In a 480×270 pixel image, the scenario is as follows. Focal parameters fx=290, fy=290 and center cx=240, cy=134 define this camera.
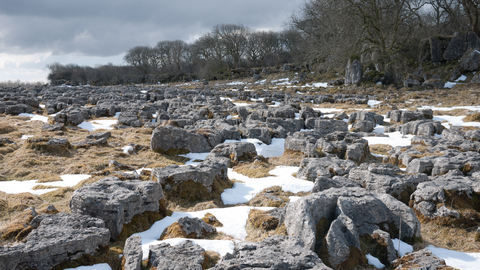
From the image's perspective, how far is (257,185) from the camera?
7.25 metres

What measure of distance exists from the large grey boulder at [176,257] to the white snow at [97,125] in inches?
499

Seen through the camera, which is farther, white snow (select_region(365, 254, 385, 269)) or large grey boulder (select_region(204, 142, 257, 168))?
large grey boulder (select_region(204, 142, 257, 168))

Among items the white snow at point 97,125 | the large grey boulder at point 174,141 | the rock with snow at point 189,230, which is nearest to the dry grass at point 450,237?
the rock with snow at point 189,230

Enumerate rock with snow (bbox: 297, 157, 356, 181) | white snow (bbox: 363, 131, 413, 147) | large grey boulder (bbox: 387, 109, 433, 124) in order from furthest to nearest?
large grey boulder (bbox: 387, 109, 433, 124) < white snow (bbox: 363, 131, 413, 147) < rock with snow (bbox: 297, 157, 356, 181)

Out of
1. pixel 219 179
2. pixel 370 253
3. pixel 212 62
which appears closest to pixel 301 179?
pixel 219 179

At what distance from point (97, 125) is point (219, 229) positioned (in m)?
13.1

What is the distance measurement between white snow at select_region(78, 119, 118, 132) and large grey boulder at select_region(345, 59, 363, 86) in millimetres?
Result: 24001

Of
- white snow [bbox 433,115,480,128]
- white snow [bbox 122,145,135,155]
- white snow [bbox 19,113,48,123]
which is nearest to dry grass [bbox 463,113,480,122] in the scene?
white snow [bbox 433,115,480,128]

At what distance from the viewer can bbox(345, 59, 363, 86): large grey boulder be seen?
29.8 meters

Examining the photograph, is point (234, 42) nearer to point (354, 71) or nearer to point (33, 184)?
point (354, 71)

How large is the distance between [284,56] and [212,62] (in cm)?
1625

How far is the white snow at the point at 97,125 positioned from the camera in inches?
584

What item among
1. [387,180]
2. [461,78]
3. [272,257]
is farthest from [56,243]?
[461,78]

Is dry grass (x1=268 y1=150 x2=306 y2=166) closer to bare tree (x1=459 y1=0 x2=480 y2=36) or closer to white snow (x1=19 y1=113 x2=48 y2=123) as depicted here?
white snow (x1=19 y1=113 x2=48 y2=123)
